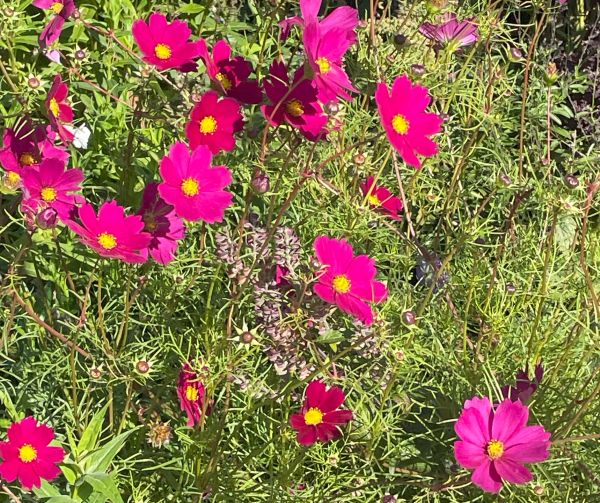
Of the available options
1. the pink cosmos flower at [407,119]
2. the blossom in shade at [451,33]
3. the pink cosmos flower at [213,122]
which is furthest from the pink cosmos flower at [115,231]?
the blossom in shade at [451,33]

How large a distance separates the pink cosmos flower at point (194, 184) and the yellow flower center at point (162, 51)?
7.0 inches

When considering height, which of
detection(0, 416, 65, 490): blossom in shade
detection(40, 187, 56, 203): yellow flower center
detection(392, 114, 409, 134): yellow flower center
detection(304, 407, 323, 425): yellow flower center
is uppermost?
detection(392, 114, 409, 134): yellow flower center

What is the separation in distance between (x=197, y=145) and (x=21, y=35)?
92 cm

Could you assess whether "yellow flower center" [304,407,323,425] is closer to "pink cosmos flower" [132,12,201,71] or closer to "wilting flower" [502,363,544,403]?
"wilting flower" [502,363,544,403]

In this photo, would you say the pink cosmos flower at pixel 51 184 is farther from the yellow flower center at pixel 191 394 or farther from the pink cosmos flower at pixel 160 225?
the yellow flower center at pixel 191 394

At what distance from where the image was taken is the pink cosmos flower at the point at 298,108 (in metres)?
1.25

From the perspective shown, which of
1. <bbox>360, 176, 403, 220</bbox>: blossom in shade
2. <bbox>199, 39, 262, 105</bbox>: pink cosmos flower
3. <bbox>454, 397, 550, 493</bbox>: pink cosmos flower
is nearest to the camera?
<bbox>454, 397, 550, 493</bbox>: pink cosmos flower

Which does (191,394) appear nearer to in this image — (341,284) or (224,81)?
(341,284)

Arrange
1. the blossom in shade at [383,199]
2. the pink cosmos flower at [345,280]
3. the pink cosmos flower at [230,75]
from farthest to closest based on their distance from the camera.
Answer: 1. the blossom in shade at [383,199]
2. the pink cosmos flower at [230,75]
3. the pink cosmos flower at [345,280]

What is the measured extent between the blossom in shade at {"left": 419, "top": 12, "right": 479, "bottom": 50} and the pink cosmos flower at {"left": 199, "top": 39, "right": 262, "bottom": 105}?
1.53ft

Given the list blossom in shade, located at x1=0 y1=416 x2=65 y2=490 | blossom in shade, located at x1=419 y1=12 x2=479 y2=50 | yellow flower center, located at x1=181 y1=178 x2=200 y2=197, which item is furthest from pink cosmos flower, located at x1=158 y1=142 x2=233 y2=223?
blossom in shade, located at x1=419 y1=12 x2=479 y2=50

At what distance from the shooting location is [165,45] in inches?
53.5

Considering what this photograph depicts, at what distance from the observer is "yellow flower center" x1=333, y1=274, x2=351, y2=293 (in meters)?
1.21

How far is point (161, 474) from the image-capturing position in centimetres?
146
